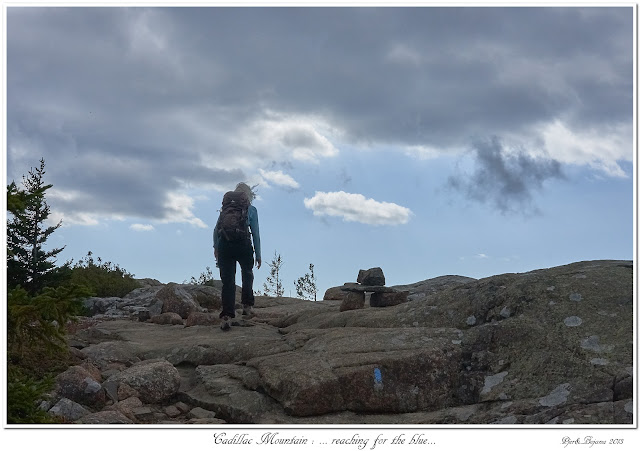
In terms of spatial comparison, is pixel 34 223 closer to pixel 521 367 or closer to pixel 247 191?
pixel 247 191

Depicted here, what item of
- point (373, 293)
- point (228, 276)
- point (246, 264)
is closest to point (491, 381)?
point (373, 293)

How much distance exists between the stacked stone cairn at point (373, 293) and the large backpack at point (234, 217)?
313 cm

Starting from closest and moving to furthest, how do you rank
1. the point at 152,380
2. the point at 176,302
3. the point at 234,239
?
the point at 152,380
the point at 234,239
the point at 176,302

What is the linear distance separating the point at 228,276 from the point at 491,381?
338 inches

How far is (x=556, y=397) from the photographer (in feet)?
24.6

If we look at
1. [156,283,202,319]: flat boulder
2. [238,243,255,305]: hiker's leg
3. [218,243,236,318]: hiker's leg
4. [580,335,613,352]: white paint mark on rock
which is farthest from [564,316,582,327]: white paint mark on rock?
[156,283,202,319]: flat boulder

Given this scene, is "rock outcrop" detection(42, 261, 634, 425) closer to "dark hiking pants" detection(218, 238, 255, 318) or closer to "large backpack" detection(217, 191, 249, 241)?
"dark hiking pants" detection(218, 238, 255, 318)

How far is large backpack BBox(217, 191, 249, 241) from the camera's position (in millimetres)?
14727

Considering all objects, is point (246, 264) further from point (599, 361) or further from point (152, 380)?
point (599, 361)

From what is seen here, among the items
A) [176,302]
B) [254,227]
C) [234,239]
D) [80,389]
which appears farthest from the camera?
[176,302]

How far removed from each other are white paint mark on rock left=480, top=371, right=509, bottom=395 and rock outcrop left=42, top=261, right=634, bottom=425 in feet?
0.06
